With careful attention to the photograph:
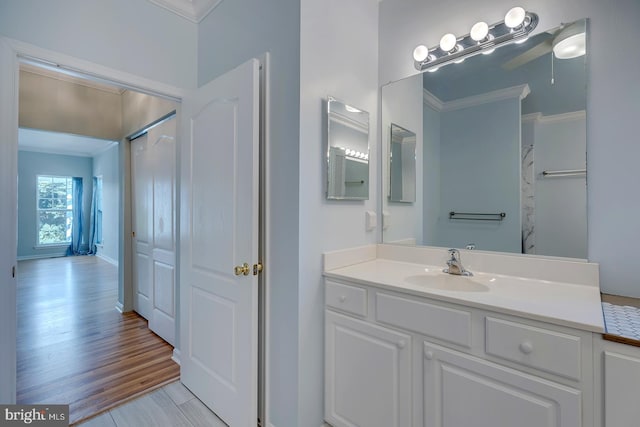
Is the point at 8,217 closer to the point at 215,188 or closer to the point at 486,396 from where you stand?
the point at 215,188

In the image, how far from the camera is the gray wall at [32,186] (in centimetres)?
655

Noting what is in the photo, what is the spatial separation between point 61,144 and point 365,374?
8045mm

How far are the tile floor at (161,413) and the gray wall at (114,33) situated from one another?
2.14 metres

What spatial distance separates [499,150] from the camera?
1.60m

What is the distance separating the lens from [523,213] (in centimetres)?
149

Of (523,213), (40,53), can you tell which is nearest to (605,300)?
(523,213)

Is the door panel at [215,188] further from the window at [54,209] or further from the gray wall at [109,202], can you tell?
the window at [54,209]

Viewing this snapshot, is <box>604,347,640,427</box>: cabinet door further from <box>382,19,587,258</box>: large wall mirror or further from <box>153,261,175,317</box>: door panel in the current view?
<box>153,261,175,317</box>: door panel

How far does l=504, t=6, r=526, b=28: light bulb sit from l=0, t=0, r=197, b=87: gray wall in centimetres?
204

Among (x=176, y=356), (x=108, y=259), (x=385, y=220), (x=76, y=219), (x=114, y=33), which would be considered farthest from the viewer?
(x=76, y=219)

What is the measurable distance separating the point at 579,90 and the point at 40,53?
2704mm

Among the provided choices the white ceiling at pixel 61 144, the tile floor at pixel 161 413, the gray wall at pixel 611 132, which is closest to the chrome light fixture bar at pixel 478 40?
the gray wall at pixel 611 132

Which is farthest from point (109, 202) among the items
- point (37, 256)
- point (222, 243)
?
point (222, 243)

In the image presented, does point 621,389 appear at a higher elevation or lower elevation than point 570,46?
lower
